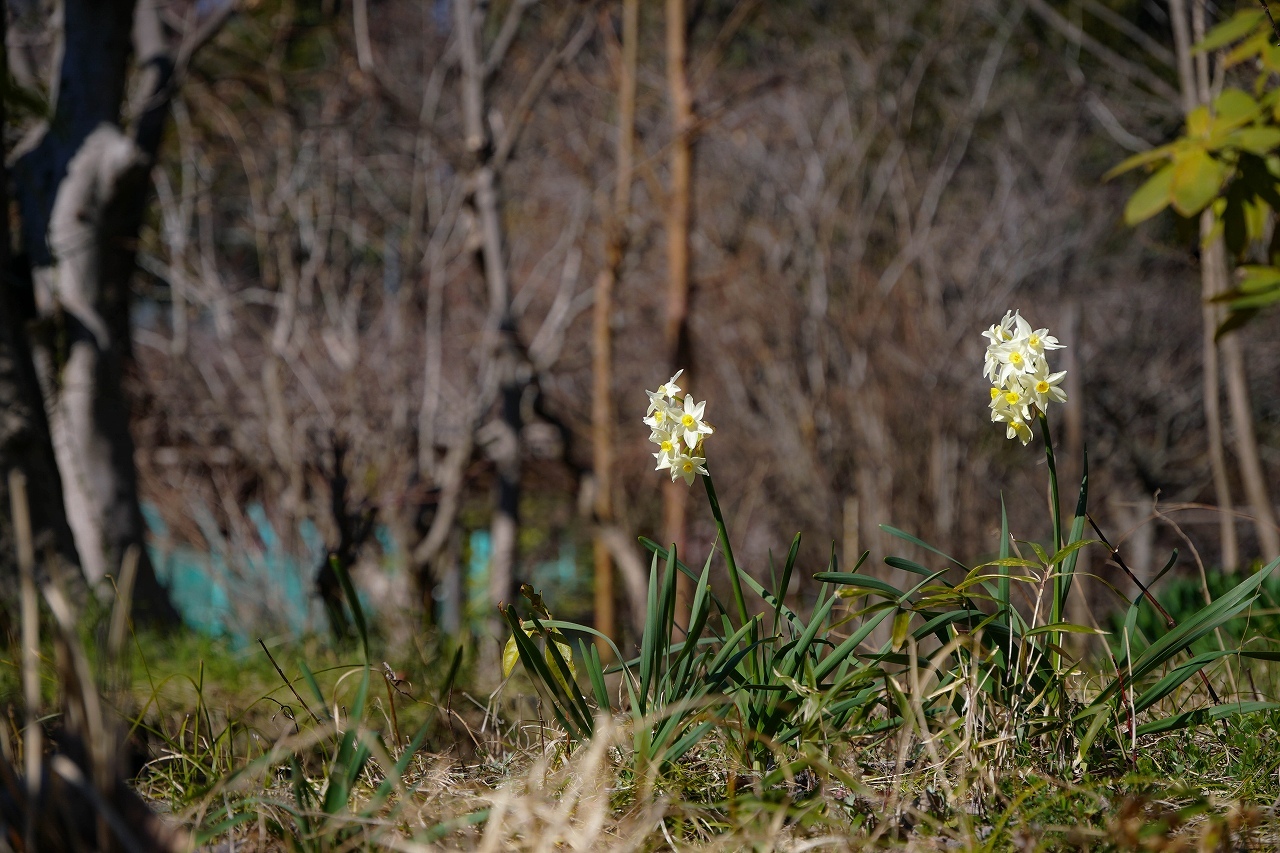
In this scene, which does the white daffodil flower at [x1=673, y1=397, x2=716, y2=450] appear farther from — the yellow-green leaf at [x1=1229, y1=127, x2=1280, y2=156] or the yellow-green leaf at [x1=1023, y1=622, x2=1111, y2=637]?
the yellow-green leaf at [x1=1229, y1=127, x2=1280, y2=156]

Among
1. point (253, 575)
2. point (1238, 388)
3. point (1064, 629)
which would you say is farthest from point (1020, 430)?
point (253, 575)

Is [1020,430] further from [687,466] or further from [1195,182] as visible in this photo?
[1195,182]

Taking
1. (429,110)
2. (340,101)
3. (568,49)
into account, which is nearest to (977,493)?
(568,49)

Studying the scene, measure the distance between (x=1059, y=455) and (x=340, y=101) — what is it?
6.22 m

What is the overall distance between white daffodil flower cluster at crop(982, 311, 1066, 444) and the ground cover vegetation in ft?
0.03

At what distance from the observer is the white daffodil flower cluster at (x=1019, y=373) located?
1.90 meters

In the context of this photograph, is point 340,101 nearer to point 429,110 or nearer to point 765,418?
point 429,110

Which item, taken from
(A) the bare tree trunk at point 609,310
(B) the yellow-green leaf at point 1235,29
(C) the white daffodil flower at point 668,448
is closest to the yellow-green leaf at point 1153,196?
(B) the yellow-green leaf at point 1235,29

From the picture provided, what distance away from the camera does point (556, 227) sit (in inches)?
404

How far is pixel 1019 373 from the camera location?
1896 mm

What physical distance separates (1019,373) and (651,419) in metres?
0.68

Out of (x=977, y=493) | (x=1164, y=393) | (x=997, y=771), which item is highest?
(x=997, y=771)

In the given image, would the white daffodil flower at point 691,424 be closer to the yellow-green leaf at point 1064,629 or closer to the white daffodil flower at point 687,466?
the white daffodil flower at point 687,466

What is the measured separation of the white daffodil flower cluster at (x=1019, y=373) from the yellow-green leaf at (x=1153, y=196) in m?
0.95
